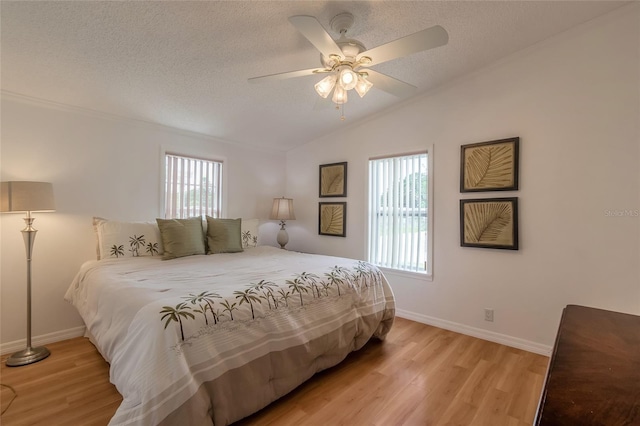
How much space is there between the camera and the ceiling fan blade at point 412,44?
1523 mm

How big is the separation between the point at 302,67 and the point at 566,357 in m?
2.55

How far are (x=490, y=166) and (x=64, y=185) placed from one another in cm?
401

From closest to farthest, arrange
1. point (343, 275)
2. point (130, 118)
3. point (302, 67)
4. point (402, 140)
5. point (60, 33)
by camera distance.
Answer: point (60, 33), point (343, 275), point (302, 67), point (130, 118), point (402, 140)

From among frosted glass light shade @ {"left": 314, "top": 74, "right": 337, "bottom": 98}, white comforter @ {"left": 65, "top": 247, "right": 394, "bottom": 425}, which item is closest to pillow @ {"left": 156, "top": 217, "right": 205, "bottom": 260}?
white comforter @ {"left": 65, "top": 247, "right": 394, "bottom": 425}

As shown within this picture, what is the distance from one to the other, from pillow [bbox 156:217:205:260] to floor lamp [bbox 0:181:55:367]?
0.86 metres

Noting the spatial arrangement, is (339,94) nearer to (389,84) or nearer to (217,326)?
(389,84)

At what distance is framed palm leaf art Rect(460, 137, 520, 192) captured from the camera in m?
2.72

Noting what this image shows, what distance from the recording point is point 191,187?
3713 mm

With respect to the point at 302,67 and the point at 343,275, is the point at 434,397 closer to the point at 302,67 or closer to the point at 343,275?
the point at 343,275

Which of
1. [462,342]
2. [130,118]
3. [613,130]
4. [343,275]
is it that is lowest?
[462,342]

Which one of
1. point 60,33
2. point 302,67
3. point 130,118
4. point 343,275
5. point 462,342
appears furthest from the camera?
point 130,118

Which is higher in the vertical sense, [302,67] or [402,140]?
[302,67]

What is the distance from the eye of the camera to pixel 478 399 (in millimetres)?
1931

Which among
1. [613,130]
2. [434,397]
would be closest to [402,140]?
[613,130]
